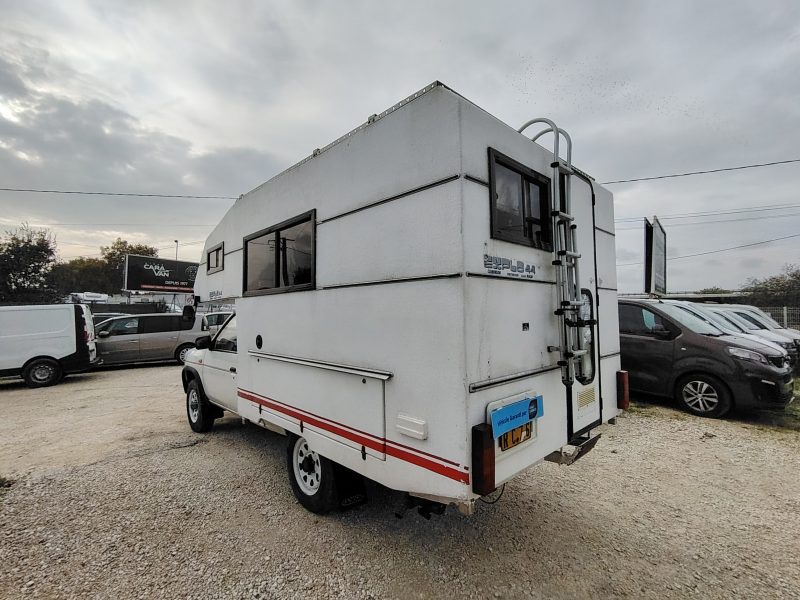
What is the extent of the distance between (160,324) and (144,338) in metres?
0.59

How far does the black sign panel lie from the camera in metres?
23.7

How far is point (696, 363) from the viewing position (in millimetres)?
5828

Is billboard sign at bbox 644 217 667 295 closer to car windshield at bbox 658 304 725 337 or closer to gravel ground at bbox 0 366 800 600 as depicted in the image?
car windshield at bbox 658 304 725 337

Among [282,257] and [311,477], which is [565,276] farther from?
[311,477]

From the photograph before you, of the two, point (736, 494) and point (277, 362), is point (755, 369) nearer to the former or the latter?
point (736, 494)

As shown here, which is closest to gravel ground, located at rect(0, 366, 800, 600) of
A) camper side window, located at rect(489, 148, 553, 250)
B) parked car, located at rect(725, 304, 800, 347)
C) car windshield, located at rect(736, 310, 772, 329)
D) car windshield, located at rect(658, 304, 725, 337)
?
car windshield, located at rect(658, 304, 725, 337)

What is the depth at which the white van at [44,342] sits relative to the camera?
8953 millimetres

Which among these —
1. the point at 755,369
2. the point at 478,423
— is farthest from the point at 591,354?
the point at 755,369

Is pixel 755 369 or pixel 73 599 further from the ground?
pixel 755 369

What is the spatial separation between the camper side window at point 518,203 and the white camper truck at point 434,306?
0.04ft

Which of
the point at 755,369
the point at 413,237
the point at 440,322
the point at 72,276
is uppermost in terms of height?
the point at 72,276

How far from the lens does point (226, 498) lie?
3.53m

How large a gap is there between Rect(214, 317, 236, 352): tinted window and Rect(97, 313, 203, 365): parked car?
7387 millimetres

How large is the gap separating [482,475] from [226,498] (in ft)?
8.78
